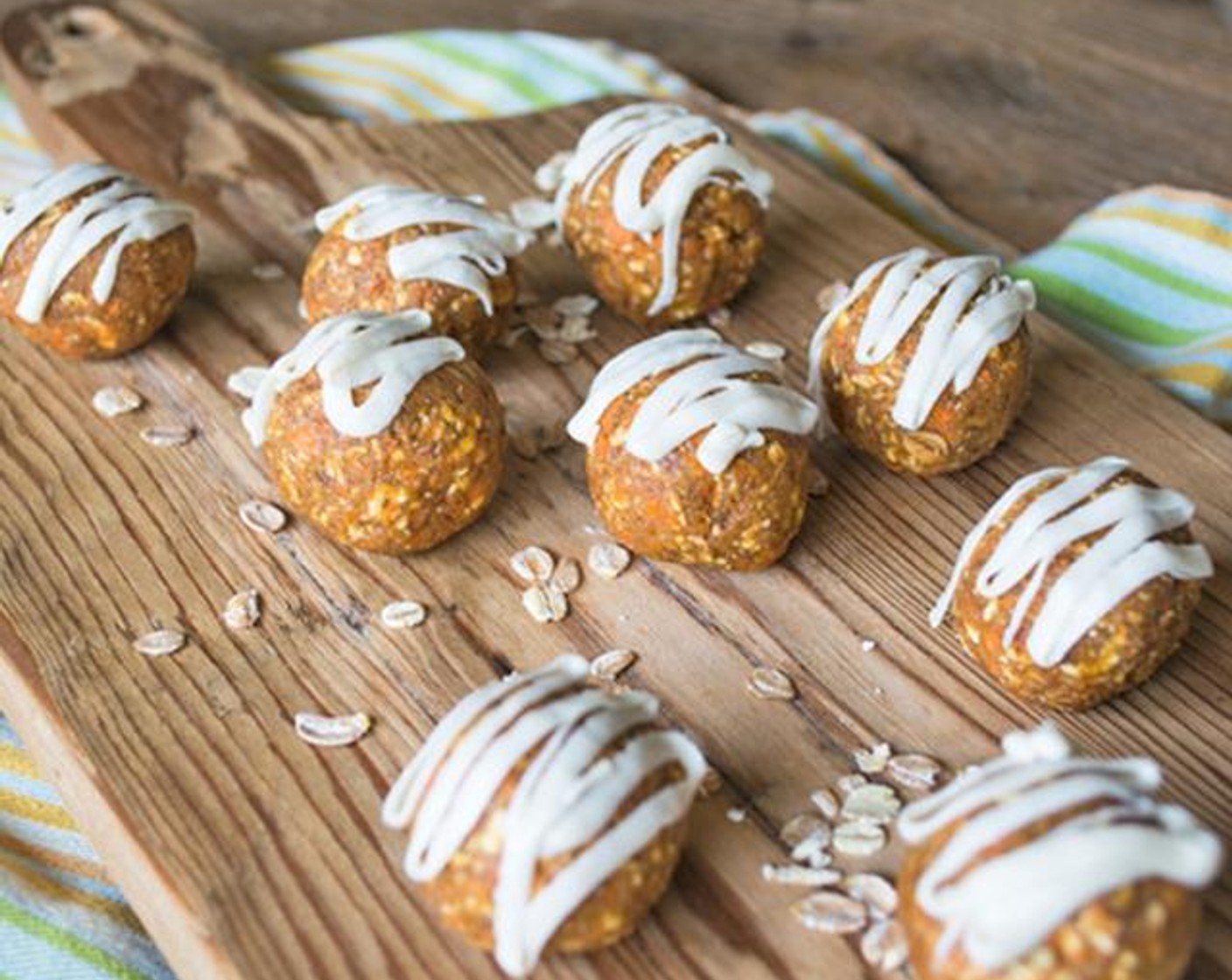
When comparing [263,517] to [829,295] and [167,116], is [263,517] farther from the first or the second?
[167,116]

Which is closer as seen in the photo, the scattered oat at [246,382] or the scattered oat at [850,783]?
the scattered oat at [850,783]

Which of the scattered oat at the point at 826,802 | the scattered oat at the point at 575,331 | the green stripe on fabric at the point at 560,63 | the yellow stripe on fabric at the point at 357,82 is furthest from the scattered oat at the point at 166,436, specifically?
the green stripe on fabric at the point at 560,63

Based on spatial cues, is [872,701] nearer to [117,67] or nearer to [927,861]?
[927,861]

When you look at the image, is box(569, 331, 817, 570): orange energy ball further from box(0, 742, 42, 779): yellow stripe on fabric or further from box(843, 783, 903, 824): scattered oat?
box(0, 742, 42, 779): yellow stripe on fabric

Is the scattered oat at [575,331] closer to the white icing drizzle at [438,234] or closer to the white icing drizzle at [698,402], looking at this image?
the white icing drizzle at [438,234]

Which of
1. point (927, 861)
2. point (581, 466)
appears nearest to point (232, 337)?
point (581, 466)

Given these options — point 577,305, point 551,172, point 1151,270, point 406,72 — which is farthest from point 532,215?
point 1151,270
